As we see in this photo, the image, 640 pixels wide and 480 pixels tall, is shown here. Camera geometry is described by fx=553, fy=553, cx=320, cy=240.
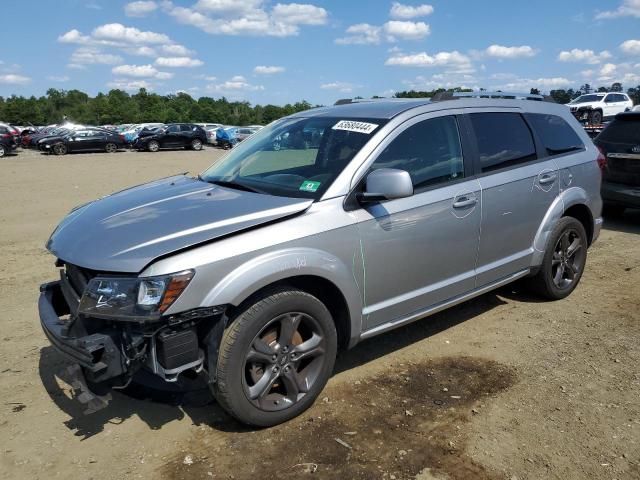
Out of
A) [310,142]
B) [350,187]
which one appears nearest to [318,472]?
[350,187]

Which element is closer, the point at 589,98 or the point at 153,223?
the point at 153,223

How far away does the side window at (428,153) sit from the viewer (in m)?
3.77

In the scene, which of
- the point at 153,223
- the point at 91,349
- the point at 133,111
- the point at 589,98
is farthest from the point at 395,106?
the point at 133,111

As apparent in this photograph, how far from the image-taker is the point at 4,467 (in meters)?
2.96

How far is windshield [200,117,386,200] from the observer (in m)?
3.62

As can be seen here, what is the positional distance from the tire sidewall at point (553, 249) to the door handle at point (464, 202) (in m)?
1.21

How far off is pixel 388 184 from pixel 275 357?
4.00ft

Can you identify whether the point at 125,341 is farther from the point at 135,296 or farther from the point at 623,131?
the point at 623,131

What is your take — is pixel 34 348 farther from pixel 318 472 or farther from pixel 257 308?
pixel 318 472

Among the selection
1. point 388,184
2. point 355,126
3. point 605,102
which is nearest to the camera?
point 388,184

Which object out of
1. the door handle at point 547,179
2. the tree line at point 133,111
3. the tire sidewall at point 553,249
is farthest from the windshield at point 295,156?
the tree line at point 133,111

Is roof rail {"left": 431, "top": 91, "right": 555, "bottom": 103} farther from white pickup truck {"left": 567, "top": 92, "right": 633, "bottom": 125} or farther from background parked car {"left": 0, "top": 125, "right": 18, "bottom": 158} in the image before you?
background parked car {"left": 0, "top": 125, "right": 18, "bottom": 158}

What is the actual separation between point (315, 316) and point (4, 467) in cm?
186

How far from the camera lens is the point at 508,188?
4410 millimetres
